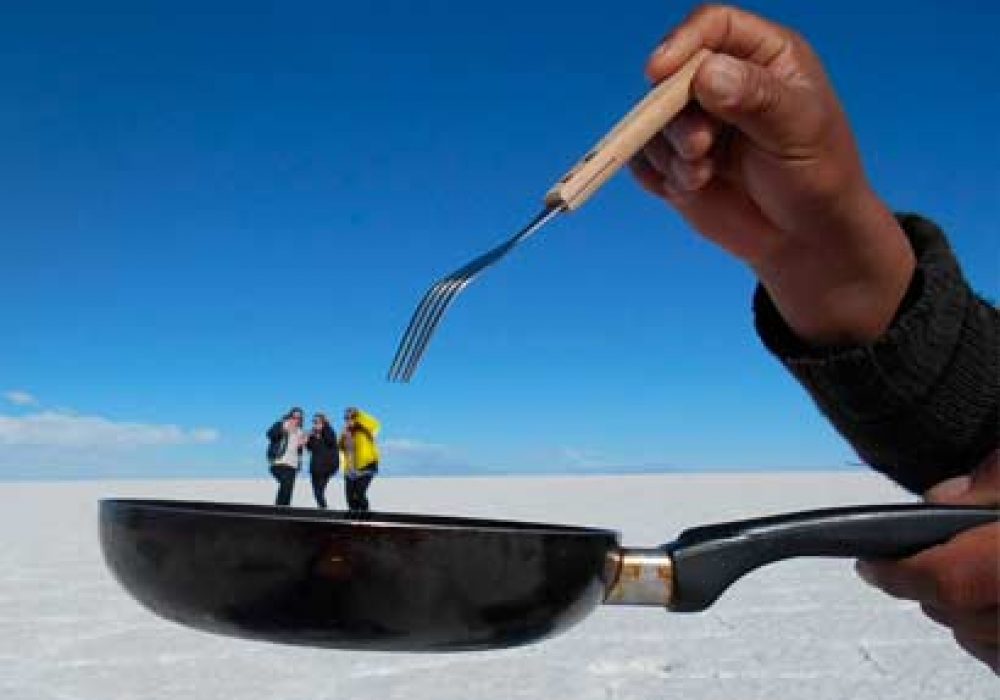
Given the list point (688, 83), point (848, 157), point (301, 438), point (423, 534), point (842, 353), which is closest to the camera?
point (423, 534)

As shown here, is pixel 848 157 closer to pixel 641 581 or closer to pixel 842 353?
pixel 842 353

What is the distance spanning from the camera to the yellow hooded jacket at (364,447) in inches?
408

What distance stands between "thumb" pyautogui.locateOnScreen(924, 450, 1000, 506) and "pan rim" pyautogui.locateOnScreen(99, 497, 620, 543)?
0.38m

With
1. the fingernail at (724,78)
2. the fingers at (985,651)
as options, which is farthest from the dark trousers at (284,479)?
the fingers at (985,651)

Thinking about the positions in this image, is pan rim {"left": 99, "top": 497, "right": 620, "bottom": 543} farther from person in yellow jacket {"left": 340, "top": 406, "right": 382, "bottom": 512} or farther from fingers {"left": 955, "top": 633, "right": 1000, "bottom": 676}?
person in yellow jacket {"left": 340, "top": 406, "right": 382, "bottom": 512}

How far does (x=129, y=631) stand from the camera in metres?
4.43

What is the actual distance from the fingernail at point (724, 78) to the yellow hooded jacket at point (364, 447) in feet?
31.2

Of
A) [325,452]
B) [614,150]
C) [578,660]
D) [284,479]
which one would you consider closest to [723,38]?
[614,150]

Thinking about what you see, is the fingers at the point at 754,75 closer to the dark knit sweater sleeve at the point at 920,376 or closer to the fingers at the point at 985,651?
the dark knit sweater sleeve at the point at 920,376

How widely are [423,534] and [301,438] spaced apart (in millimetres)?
10589

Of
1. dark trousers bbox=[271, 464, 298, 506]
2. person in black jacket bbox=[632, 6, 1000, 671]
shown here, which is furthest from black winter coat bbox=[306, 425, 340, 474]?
person in black jacket bbox=[632, 6, 1000, 671]

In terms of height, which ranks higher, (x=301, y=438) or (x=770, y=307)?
(x=301, y=438)

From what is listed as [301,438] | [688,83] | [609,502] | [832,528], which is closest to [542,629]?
[832,528]

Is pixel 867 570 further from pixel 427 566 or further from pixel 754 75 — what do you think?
pixel 754 75
